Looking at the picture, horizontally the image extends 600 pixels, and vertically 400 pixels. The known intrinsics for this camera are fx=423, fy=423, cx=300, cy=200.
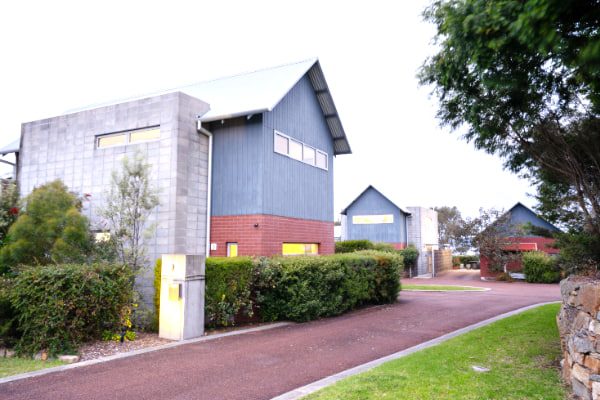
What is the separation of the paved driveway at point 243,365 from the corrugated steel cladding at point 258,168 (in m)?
4.30

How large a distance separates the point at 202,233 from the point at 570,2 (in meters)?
11.1

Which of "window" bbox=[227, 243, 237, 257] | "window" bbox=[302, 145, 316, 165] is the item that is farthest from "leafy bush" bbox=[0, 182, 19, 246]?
"window" bbox=[302, 145, 316, 165]

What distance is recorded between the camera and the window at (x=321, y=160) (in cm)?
1670

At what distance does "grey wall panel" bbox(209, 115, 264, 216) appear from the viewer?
13.3 m

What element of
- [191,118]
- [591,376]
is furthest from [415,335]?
[191,118]

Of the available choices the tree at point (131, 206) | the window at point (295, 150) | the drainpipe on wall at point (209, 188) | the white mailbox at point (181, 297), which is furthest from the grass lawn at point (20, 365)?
the window at point (295, 150)

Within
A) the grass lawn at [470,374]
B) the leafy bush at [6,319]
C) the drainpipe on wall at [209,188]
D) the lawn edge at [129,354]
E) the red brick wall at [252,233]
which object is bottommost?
the lawn edge at [129,354]

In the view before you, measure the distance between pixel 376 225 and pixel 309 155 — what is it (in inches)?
797

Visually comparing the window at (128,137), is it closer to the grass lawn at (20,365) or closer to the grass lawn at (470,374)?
the grass lawn at (20,365)

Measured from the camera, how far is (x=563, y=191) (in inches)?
368

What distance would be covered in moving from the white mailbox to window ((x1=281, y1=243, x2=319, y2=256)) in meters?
4.82

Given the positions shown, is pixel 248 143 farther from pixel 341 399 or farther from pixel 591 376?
pixel 591 376

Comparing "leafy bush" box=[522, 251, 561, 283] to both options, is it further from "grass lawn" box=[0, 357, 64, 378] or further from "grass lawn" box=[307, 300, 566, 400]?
"grass lawn" box=[0, 357, 64, 378]

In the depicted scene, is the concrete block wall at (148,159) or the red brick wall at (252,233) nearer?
the concrete block wall at (148,159)
